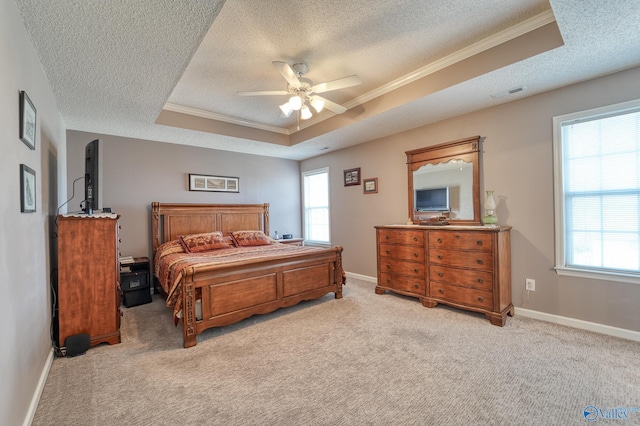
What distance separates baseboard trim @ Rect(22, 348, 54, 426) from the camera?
1.60 meters

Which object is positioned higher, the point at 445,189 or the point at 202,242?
the point at 445,189

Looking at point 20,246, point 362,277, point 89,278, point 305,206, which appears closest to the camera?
point 20,246

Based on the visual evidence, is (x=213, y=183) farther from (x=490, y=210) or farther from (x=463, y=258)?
(x=490, y=210)

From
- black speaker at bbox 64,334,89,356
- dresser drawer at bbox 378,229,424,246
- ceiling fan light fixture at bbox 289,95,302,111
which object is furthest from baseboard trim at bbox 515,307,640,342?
black speaker at bbox 64,334,89,356

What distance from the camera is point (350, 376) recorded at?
2.05m

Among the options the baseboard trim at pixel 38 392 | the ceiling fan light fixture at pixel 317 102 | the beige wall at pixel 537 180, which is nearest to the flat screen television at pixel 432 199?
the beige wall at pixel 537 180

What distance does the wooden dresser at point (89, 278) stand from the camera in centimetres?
243

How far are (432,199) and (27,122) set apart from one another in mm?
4063

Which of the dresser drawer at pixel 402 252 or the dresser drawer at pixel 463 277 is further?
the dresser drawer at pixel 402 252

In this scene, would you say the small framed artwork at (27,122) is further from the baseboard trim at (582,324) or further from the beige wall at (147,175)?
the baseboard trim at (582,324)

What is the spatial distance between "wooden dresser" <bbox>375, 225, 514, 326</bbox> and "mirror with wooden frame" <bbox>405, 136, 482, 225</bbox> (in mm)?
409

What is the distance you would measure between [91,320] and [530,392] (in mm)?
3546

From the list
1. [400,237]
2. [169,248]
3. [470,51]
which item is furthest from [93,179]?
[470,51]

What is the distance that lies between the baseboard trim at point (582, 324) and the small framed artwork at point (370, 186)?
253cm
